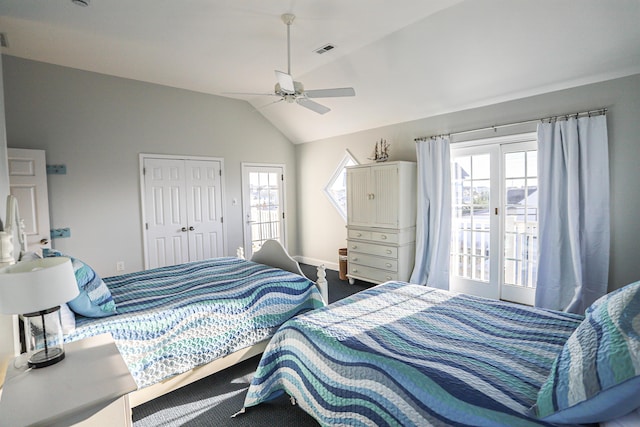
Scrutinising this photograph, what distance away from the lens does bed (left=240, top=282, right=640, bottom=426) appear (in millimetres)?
1069

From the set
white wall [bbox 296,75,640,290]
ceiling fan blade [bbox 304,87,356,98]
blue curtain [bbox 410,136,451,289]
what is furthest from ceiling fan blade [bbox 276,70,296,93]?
white wall [bbox 296,75,640,290]

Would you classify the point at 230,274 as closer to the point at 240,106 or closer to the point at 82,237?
the point at 82,237

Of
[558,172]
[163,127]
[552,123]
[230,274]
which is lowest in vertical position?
[230,274]

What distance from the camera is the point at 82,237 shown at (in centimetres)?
406

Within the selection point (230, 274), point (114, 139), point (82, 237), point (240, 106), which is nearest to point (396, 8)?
point (230, 274)

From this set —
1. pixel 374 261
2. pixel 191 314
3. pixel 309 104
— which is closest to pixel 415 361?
pixel 191 314

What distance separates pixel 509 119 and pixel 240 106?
406 cm

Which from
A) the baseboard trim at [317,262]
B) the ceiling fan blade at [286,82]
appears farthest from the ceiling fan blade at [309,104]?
the baseboard trim at [317,262]

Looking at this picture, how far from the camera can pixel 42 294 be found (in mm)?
1305

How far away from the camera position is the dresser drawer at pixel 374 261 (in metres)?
4.29

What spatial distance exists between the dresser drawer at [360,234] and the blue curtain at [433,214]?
69 cm

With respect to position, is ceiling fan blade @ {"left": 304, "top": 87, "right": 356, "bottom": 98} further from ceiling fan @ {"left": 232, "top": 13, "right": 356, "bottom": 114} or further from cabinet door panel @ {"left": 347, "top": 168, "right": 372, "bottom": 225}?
cabinet door panel @ {"left": 347, "top": 168, "right": 372, "bottom": 225}

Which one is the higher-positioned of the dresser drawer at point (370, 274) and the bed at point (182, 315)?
the bed at point (182, 315)

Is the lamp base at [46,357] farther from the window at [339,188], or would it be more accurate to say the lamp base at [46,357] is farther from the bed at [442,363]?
the window at [339,188]
